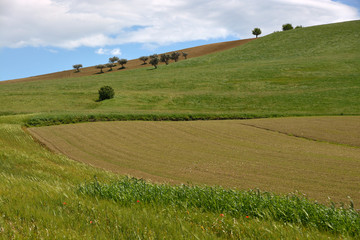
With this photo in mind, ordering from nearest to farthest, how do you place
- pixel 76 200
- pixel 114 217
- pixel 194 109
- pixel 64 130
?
pixel 114 217, pixel 76 200, pixel 64 130, pixel 194 109

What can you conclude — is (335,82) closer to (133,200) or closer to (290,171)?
(290,171)

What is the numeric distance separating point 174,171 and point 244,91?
4186 cm

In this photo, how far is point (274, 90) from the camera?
174ft

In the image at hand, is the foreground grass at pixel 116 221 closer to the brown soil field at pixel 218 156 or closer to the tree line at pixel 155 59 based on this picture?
the brown soil field at pixel 218 156

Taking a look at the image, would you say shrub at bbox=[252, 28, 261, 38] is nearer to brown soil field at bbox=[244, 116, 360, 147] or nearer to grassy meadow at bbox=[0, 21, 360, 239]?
grassy meadow at bbox=[0, 21, 360, 239]

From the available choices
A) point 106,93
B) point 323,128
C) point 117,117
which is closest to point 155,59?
point 106,93

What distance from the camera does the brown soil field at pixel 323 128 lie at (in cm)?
2323

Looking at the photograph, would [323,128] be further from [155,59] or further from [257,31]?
[257,31]

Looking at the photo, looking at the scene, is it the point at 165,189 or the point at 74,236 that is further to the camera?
the point at 165,189

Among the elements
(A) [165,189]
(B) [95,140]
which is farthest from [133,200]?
(B) [95,140]

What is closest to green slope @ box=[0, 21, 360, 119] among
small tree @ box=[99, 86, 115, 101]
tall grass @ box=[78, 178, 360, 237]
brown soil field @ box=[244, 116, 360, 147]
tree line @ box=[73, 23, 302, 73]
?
small tree @ box=[99, 86, 115, 101]

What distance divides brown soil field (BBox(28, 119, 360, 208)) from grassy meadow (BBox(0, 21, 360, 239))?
0.38m

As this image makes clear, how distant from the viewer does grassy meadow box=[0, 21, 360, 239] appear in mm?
4523

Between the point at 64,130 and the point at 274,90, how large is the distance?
119 feet
